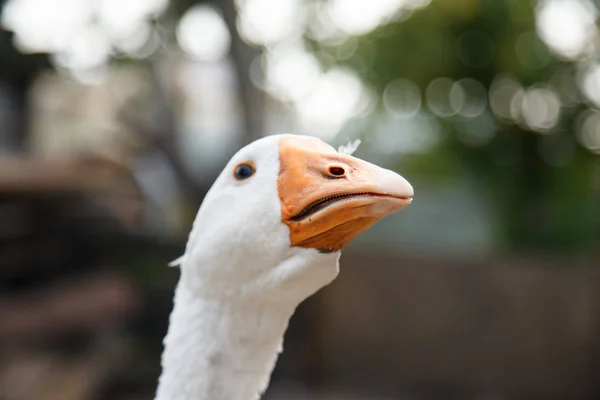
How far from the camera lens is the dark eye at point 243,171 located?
1.00 meters

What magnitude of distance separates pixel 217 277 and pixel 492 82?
4.48 metres

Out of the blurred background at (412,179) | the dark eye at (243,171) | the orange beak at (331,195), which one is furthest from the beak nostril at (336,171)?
the blurred background at (412,179)

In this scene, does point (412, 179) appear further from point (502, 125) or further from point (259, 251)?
point (259, 251)

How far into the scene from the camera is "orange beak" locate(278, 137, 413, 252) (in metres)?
0.87

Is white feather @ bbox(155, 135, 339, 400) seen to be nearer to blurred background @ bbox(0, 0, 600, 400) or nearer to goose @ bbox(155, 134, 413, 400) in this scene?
goose @ bbox(155, 134, 413, 400)

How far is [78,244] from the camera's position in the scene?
4.62 metres

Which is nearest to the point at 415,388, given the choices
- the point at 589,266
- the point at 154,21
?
the point at 589,266

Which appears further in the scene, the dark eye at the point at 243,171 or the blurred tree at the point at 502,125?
the blurred tree at the point at 502,125

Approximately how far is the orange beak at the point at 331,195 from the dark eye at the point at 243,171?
2.3 inches

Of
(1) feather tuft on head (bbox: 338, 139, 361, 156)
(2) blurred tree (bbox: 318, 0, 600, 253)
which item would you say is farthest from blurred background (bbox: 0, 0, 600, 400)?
(1) feather tuft on head (bbox: 338, 139, 361, 156)

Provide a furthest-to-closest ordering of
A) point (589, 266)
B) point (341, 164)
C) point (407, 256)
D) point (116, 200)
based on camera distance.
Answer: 1. point (407, 256)
2. point (589, 266)
3. point (116, 200)
4. point (341, 164)

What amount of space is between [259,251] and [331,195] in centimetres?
15

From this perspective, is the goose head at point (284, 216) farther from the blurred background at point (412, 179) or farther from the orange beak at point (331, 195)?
the blurred background at point (412, 179)

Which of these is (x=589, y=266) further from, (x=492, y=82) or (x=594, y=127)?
(x=492, y=82)
